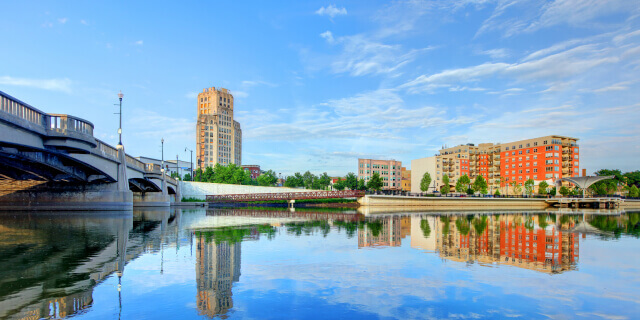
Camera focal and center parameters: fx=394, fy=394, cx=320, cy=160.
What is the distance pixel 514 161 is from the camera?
14100cm

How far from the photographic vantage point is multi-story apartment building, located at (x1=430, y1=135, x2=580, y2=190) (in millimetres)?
128875

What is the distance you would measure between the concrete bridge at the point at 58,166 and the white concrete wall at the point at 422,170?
114 m

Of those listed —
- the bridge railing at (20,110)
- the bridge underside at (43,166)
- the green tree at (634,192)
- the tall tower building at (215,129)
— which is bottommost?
the green tree at (634,192)

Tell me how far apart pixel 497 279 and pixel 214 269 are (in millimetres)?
8014

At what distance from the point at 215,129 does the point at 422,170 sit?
94671 millimetres

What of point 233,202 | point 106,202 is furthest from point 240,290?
point 233,202

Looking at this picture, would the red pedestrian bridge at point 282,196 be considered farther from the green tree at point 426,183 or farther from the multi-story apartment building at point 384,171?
the multi-story apartment building at point 384,171

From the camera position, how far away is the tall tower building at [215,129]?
18138cm

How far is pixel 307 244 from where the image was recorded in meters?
18.1

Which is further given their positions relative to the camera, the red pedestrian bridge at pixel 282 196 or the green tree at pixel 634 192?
the green tree at pixel 634 192

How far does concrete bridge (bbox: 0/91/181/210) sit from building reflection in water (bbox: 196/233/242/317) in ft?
52.5

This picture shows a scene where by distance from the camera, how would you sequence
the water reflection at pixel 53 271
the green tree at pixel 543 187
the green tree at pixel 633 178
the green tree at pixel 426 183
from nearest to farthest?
the water reflection at pixel 53 271 → the green tree at pixel 543 187 → the green tree at pixel 426 183 → the green tree at pixel 633 178

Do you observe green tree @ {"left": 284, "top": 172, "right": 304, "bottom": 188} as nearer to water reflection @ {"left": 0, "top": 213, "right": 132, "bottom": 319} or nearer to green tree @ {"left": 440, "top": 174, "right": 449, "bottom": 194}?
green tree @ {"left": 440, "top": 174, "right": 449, "bottom": 194}


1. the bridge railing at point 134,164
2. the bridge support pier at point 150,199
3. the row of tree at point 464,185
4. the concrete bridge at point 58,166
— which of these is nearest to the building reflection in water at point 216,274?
the concrete bridge at point 58,166
